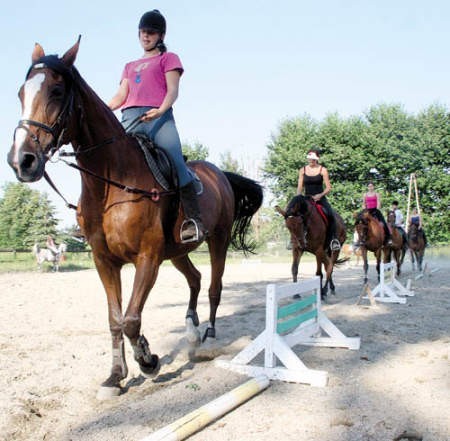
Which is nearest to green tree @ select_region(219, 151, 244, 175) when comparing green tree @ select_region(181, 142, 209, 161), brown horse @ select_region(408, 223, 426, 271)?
green tree @ select_region(181, 142, 209, 161)

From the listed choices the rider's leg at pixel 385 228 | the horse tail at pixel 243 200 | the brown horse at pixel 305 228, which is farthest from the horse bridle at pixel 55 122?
the rider's leg at pixel 385 228

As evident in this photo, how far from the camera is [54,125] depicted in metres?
3.55

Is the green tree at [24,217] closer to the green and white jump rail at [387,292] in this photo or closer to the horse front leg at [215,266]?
the green and white jump rail at [387,292]

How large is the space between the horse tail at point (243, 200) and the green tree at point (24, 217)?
4241cm

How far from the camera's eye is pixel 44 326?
7859mm

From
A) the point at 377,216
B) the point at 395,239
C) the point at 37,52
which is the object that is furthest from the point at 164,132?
the point at 395,239

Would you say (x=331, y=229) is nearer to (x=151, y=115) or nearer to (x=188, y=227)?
(x=188, y=227)

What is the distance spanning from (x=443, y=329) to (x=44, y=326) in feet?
20.4

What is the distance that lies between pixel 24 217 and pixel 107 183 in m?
51.6

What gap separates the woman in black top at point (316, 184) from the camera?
11.1 metres

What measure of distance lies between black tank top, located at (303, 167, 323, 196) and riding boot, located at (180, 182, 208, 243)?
6.79 m

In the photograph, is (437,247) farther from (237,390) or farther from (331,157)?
(237,390)

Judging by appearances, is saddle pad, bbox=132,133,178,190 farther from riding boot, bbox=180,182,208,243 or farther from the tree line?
the tree line

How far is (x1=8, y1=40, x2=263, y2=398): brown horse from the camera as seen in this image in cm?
345
